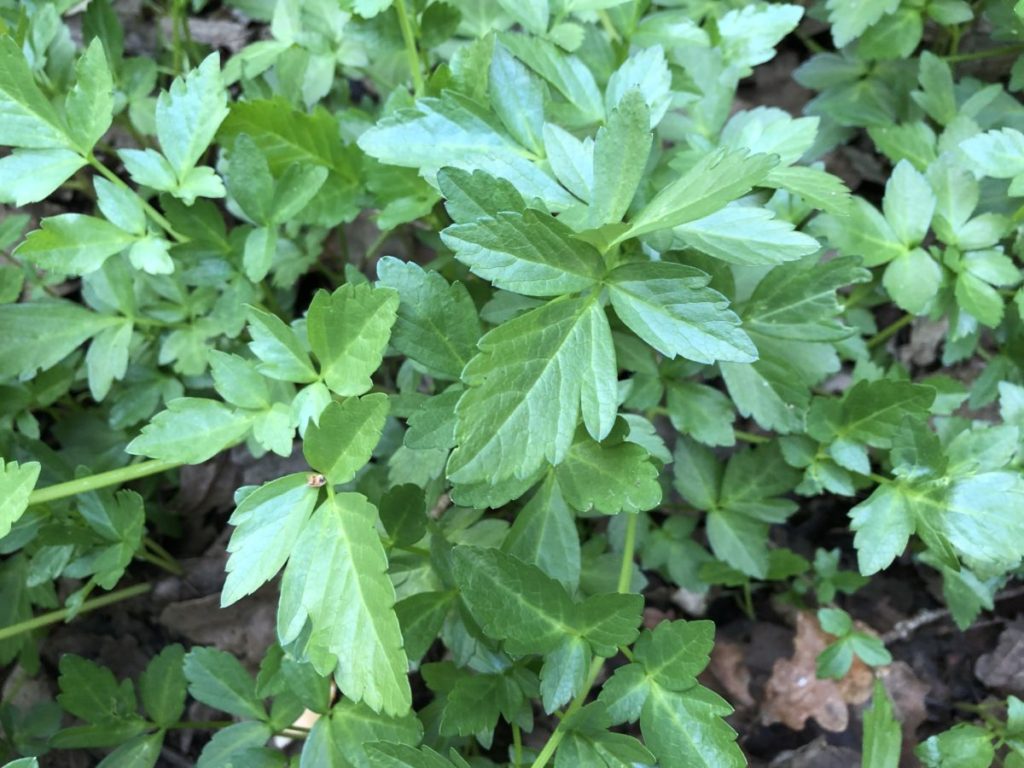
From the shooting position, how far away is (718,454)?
2.02 m

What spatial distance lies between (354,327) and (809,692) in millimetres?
1419

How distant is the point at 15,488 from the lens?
1.26m

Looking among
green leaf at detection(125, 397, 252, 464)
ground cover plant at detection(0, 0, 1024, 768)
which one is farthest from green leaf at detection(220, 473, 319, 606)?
green leaf at detection(125, 397, 252, 464)

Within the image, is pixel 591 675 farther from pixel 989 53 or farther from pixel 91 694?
pixel 989 53

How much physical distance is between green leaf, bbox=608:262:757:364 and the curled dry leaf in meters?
1.13

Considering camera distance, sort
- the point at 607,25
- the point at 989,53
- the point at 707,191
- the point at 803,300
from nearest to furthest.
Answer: the point at 707,191, the point at 803,300, the point at 607,25, the point at 989,53

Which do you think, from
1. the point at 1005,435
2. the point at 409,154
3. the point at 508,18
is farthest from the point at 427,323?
the point at 1005,435

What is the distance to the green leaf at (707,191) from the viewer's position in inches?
41.2

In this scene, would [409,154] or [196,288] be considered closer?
[409,154]

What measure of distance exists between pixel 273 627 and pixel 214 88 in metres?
1.27

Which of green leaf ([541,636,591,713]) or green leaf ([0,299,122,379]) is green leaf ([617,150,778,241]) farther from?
green leaf ([0,299,122,379])

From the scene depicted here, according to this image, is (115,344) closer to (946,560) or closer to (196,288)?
(196,288)

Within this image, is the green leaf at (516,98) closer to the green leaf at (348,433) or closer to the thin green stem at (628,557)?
the green leaf at (348,433)

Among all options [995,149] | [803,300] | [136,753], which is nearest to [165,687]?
[136,753]
